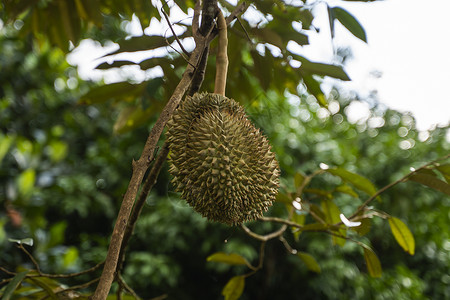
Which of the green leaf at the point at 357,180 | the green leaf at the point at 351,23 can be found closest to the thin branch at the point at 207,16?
the green leaf at the point at 351,23

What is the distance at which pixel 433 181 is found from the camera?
2.65 feet

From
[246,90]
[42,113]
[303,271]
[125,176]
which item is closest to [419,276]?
[303,271]

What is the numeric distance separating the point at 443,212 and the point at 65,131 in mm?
2746

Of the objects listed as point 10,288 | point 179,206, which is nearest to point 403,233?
point 10,288

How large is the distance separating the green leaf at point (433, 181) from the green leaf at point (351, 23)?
1.06 ft

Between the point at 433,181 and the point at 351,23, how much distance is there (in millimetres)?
379

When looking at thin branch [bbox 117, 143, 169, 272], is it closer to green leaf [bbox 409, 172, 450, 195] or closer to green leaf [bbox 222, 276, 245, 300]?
green leaf [bbox 222, 276, 245, 300]

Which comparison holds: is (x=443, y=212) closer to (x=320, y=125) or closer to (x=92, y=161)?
(x=320, y=125)

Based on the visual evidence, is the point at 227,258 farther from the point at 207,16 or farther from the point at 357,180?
the point at 207,16

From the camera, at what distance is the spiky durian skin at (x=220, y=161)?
0.63 metres

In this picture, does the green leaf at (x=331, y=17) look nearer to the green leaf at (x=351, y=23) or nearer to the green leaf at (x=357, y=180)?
the green leaf at (x=351, y=23)

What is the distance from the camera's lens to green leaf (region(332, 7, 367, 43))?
0.75 m

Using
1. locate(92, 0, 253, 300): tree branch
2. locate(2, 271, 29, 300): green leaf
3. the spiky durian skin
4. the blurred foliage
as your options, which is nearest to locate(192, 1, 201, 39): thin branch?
locate(92, 0, 253, 300): tree branch

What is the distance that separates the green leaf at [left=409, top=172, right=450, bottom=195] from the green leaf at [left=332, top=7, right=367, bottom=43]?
1.06ft
